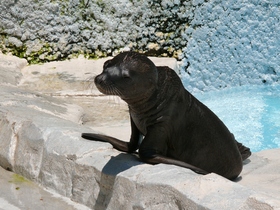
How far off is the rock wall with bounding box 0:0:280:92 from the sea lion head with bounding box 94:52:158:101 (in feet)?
17.8

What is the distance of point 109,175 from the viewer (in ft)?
14.1

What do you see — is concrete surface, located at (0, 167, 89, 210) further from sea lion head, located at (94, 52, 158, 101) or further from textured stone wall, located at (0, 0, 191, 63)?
textured stone wall, located at (0, 0, 191, 63)

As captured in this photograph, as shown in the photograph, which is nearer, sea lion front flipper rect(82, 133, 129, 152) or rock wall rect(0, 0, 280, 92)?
sea lion front flipper rect(82, 133, 129, 152)

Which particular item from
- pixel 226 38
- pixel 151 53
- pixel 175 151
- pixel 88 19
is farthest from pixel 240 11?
pixel 175 151

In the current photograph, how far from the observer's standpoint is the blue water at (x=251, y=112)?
866 centimetres

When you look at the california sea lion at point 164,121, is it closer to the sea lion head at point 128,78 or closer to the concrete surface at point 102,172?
the sea lion head at point 128,78

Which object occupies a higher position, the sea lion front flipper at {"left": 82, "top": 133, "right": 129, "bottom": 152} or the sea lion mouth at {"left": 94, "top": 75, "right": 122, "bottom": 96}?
the sea lion mouth at {"left": 94, "top": 75, "right": 122, "bottom": 96}

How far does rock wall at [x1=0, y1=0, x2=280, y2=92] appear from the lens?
977cm

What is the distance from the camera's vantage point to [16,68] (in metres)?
9.26

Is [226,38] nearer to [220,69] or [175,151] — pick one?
[220,69]

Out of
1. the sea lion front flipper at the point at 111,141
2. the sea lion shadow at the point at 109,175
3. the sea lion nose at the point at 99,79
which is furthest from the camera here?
the sea lion front flipper at the point at 111,141

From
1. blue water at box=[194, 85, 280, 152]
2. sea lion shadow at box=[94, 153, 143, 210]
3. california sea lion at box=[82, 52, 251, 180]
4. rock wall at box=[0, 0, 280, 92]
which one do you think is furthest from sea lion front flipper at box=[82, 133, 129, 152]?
rock wall at box=[0, 0, 280, 92]

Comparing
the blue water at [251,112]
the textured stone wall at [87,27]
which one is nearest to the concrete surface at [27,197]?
the blue water at [251,112]

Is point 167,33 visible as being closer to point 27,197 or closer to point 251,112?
point 251,112
